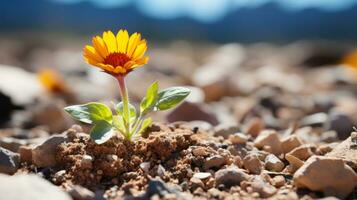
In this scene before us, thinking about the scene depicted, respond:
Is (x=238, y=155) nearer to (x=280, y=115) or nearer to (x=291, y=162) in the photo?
(x=291, y=162)

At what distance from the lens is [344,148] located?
3.58 m

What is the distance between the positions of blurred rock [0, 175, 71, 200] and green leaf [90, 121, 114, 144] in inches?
22.2

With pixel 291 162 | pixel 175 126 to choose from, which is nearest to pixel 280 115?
pixel 175 126

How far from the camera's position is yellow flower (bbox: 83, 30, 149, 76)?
338 centimetres

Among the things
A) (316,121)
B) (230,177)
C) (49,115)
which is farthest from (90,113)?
(49,115)

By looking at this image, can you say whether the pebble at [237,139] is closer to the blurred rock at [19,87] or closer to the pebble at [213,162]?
the pebble at [213,162]

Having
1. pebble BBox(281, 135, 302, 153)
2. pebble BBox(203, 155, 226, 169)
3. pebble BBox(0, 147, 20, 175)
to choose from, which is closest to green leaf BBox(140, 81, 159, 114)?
pebble BBox(203, 155, 226, 169)

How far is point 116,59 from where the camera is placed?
3.40m

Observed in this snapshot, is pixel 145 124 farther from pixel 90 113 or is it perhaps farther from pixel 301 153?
pixel 301 153

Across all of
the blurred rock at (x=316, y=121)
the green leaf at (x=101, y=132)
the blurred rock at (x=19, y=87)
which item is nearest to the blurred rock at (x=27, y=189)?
the green leaf at (x=101, y=132)

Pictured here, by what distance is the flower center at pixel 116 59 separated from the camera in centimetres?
340

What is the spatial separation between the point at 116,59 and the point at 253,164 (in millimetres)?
1030

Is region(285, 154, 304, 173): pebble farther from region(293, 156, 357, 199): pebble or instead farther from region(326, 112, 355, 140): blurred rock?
region(326, 112, 355, 140): blurred rock

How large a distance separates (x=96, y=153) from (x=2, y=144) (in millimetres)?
1184
